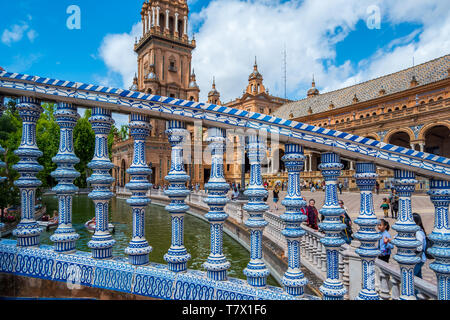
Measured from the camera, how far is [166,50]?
41.4 meters

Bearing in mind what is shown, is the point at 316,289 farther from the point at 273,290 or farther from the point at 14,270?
the point at 14,270

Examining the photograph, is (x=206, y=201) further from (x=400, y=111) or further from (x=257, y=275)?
(x=400, y=111)

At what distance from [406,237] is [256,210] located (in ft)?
3.37

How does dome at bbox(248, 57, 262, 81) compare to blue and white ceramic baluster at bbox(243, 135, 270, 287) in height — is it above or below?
above

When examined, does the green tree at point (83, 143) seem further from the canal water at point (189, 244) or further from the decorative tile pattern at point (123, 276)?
the decorative tile pattern at point (123, 276)

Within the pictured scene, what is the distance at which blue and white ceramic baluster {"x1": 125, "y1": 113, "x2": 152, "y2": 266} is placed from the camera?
2320mm

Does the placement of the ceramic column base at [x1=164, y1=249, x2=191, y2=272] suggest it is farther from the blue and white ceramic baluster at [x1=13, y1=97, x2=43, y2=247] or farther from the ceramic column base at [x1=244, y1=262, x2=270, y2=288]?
the blue and white ceramic baluster at [x1=13, y1=97, x2=43, y2=247]

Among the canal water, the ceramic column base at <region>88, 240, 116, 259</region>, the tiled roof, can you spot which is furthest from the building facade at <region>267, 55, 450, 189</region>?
the ceramic column base at <region>88, 240, 116, 259</region>

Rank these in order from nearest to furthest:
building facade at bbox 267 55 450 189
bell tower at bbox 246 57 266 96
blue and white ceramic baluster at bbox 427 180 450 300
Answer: blue and white ceramic baluster at bbox 427 180 450 300 < building facade at bbox 267 55 450 189 < bell tower at bbox 246 57 266 96

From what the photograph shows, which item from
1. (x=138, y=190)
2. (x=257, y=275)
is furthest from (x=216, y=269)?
(x=138, y=190)

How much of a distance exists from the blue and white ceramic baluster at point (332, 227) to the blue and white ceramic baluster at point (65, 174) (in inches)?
77.4

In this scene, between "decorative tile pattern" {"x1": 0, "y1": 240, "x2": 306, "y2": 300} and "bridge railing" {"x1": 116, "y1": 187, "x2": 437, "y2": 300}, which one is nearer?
"decorative tile pattern" {"x1": 0, "y1": 240, "x2": 306, "y2": 300}

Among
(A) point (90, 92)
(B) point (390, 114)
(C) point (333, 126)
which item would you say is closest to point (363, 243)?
(A) point (90, 92)

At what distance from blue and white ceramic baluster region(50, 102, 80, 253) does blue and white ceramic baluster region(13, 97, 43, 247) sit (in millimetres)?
227
